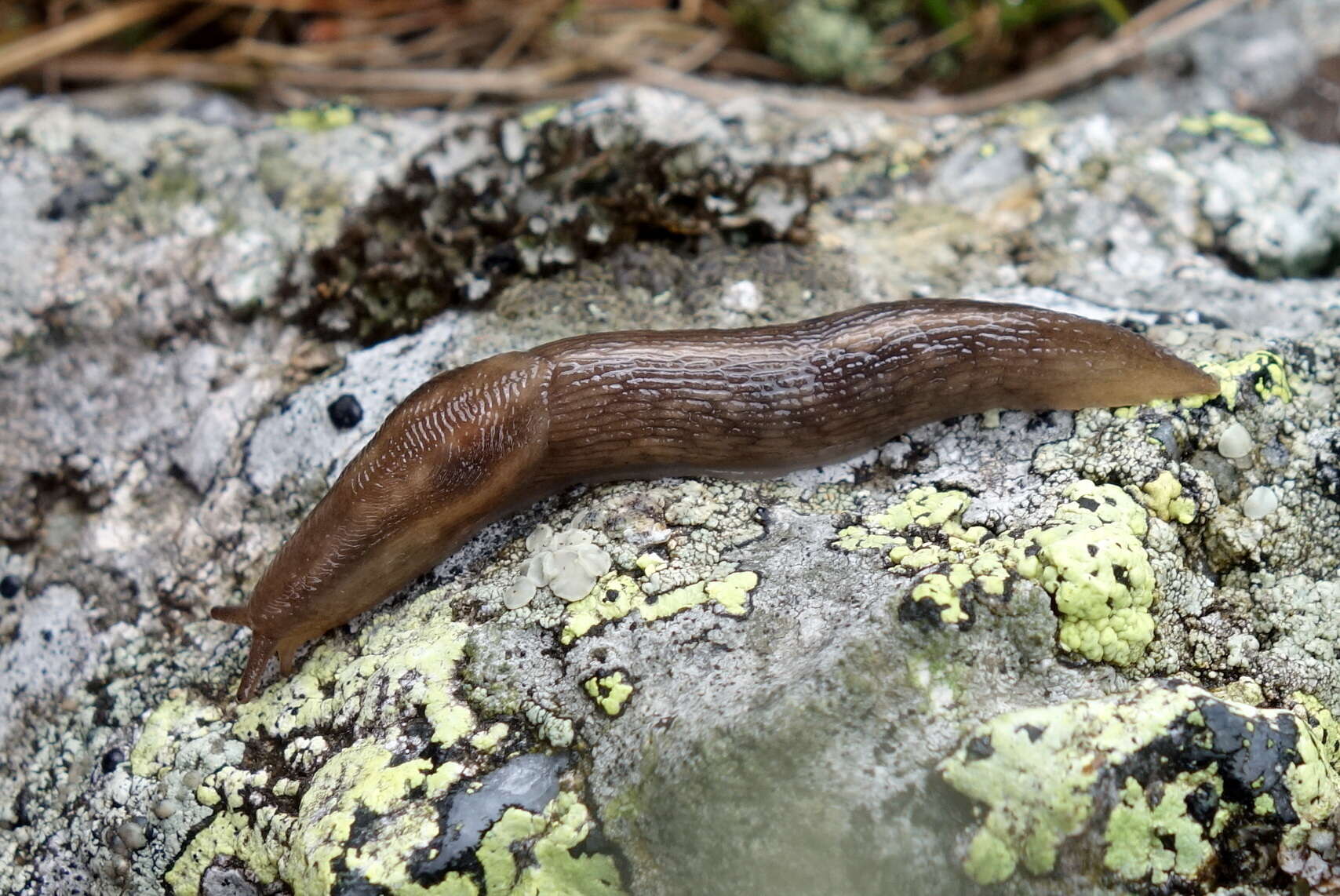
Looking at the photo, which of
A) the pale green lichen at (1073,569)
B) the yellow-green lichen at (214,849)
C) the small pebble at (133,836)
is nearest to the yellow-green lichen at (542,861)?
the yellow-green lichen at (214,849)

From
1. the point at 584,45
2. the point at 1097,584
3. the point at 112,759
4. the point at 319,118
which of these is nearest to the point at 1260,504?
the point at 1097,584

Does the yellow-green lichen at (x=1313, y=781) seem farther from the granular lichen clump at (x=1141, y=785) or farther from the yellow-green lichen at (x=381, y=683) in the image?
the yellow-green lichen at (x=381, y=683)

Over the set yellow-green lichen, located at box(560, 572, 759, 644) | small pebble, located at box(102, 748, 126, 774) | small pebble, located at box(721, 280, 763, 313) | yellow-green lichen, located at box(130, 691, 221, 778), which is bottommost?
small pebble, located at box(102, 748, 126, 774)

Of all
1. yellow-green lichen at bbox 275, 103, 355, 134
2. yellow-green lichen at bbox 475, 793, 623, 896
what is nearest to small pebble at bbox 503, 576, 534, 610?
yellow-green lichen at bbox 475, 793, 623, 896

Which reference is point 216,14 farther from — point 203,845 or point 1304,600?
point 1304,600

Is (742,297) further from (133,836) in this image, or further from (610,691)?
(133,836)

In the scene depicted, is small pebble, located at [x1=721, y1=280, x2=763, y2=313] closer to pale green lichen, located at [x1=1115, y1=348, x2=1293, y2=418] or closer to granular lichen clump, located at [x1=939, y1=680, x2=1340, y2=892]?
pale green lichen, located at [x1=1115, y1=348, x2=1293, y2=418]
